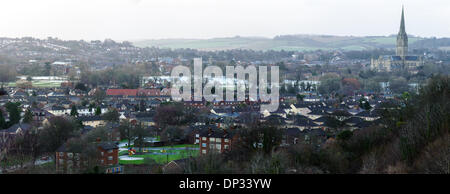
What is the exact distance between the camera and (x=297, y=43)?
→ 132 m

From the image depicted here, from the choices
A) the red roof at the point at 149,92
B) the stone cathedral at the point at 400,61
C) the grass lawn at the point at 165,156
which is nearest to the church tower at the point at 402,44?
the stone cathedral at the point at 400,61

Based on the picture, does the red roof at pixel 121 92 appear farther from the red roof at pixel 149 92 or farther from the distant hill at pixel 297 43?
the distant hill at pixel 297 43

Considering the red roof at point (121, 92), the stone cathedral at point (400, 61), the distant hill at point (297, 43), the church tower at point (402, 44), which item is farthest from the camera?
the distant hill at point (297, 43)

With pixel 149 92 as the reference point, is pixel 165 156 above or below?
below

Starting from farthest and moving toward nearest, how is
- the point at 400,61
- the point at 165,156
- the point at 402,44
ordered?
the point at 402,44 < the point at 400,61 < the point at 165,156

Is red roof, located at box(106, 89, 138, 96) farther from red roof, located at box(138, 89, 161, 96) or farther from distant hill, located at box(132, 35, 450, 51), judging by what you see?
distant hill, located at box(132, 35, 450, 51)

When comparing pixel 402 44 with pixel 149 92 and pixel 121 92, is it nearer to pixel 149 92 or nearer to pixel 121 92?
pixel 149 92

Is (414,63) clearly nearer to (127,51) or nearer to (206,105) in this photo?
(206,105)

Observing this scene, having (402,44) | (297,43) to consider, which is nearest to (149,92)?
(402,44)

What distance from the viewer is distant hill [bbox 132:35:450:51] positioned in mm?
120625

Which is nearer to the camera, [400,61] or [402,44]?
[400,61]

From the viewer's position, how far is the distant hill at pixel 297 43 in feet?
396

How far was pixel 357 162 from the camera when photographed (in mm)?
11031

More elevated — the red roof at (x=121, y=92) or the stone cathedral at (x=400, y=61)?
the stone cathedral at (x=400, y=61)
